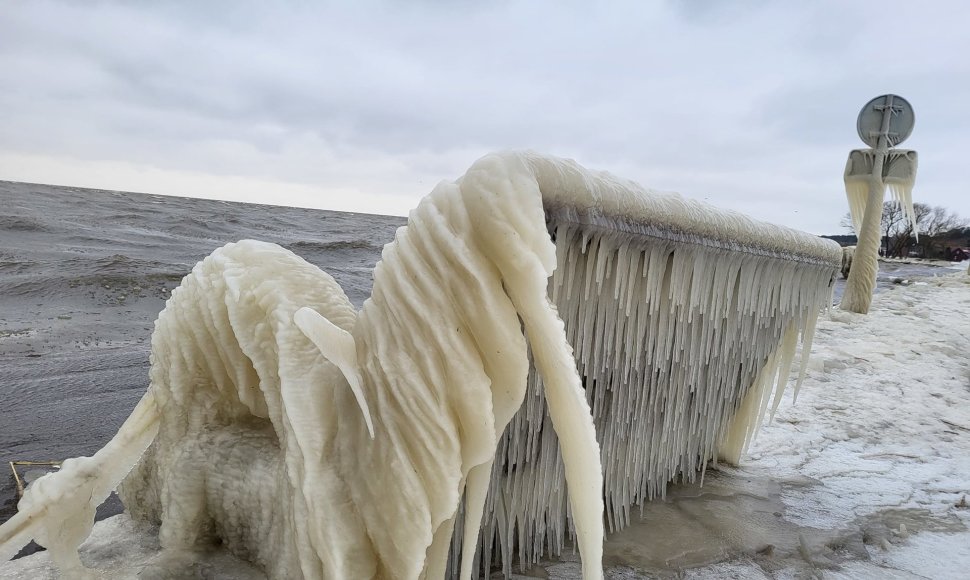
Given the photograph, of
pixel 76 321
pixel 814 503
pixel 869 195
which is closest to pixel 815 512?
pixel 814 503

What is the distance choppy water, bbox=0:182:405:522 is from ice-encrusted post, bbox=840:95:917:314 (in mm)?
7370

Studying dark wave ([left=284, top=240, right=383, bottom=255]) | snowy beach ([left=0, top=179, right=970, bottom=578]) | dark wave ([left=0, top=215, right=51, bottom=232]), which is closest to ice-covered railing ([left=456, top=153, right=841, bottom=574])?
snowy beach ([left=0, top=179, right=970, bottom=578])

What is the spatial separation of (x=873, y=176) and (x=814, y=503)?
736cm

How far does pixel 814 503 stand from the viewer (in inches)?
98.3

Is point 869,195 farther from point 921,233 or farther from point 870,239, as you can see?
point 921,233

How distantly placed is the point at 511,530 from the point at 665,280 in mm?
904

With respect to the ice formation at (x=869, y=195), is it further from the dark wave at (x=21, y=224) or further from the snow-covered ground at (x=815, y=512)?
the dark wave at (x=21, y=224)

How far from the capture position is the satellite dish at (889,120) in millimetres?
7711

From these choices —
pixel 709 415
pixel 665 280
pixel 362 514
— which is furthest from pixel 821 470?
pixel 362 514

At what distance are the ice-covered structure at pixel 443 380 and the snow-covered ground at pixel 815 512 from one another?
0.17 meters

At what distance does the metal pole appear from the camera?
782 cm

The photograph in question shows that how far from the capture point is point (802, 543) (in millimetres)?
2109

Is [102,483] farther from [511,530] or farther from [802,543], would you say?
[802,543]

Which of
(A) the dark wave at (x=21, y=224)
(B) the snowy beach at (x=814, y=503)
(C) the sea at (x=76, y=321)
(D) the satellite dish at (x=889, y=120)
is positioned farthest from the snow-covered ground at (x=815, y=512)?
(A) the dark wave at (x=21, y=224)
